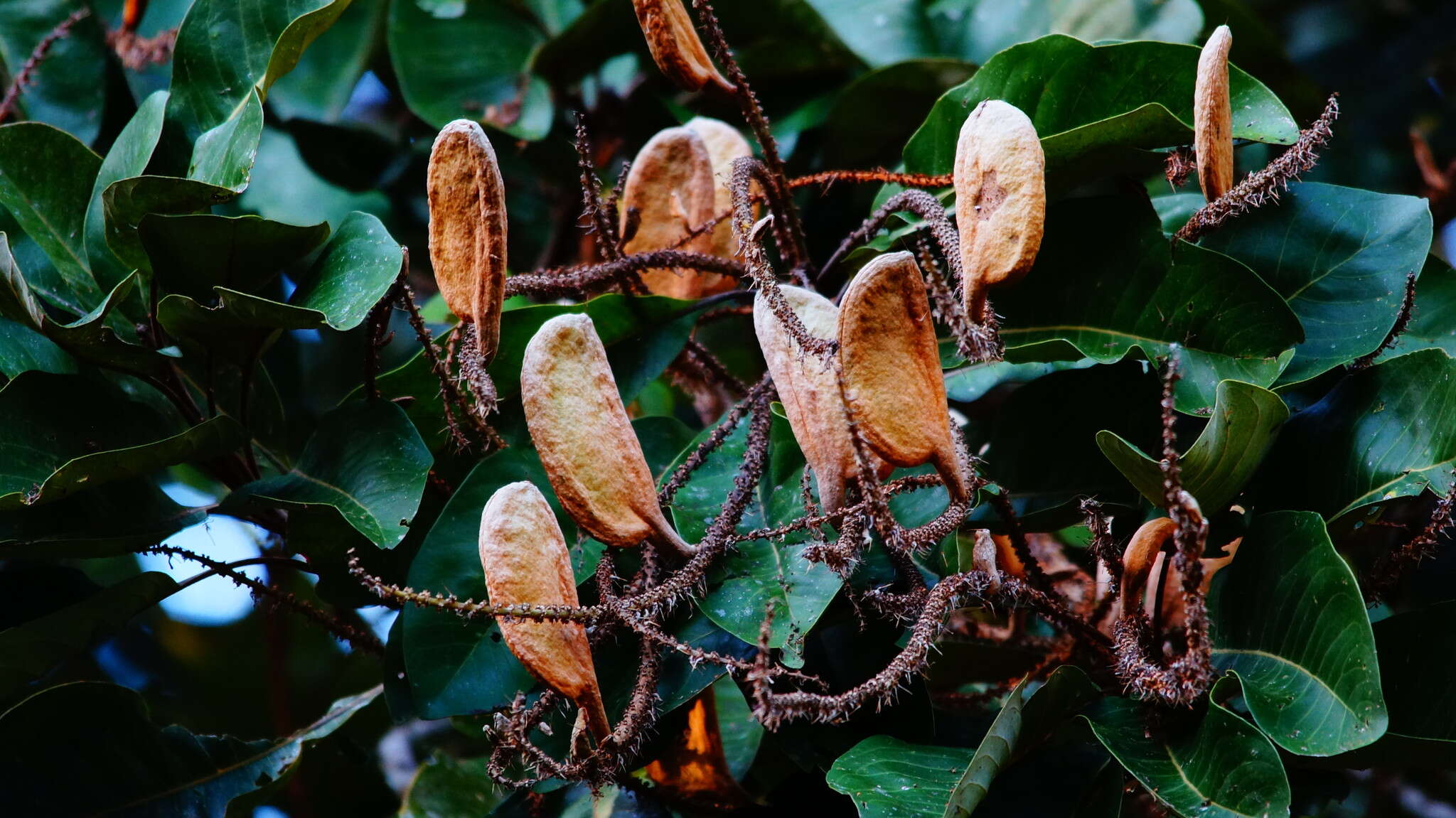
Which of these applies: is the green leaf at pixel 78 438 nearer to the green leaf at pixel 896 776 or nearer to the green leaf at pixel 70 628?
the green leaf at pixel 70 628

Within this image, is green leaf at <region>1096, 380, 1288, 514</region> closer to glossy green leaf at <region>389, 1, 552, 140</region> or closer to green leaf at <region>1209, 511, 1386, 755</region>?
green leaf at <region>1209, 511, 1386, 755</region>

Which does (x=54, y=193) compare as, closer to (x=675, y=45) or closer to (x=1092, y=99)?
(x=675, y=45)

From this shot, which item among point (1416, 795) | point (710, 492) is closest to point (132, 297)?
point (710, 492)

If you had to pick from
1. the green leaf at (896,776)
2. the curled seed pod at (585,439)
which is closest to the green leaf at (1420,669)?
the green leaf at (896,776)

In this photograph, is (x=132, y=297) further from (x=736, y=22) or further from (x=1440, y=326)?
(x=1440, y=326)

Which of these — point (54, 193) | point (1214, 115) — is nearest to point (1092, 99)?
point (1214, 115)

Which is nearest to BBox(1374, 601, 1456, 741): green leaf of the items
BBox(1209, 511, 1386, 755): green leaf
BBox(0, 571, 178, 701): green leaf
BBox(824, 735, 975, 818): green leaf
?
BBox(1209, 511, 1386, 755): green leaf
